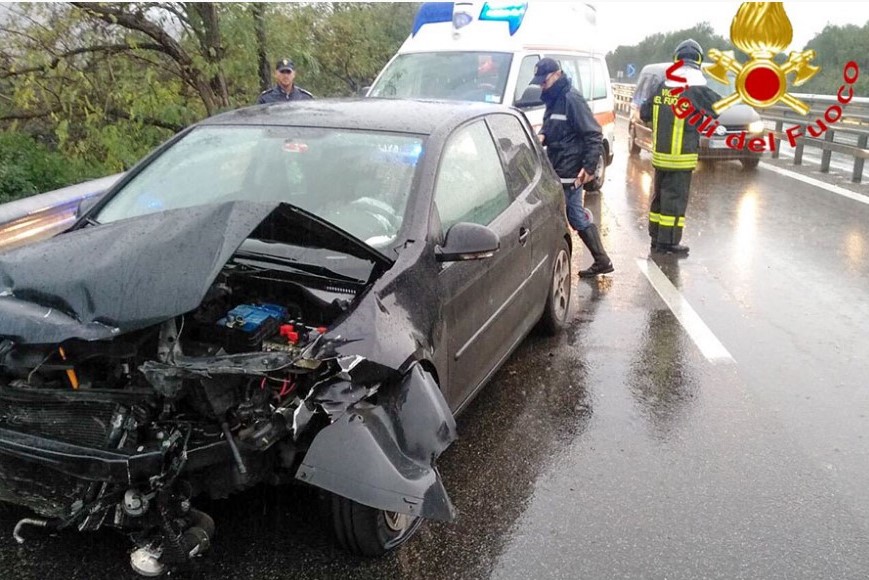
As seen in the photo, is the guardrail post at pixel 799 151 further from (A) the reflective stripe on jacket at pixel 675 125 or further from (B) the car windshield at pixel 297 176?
(B) the car windshield at pixel 297 176

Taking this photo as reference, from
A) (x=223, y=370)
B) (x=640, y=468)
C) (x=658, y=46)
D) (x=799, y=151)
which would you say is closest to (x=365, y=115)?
(x=223, y=370)

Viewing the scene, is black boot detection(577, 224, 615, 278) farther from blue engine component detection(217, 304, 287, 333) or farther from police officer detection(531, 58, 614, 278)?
blue engine component detection(217, 304, 287, 333)

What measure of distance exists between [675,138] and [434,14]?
400cm

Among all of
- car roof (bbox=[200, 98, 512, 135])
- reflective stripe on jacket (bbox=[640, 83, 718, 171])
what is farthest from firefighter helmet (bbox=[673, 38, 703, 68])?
car roof (bbox=[200, 98, 512, 135])

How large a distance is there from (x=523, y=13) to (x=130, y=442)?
26.3 feet

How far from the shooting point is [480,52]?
28.6ft

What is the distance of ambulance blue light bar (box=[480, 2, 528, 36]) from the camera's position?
8.87 m

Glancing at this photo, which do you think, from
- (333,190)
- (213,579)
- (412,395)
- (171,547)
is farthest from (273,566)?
(333,190)

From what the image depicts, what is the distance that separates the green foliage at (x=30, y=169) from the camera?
279 inches

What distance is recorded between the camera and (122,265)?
96.4 inches

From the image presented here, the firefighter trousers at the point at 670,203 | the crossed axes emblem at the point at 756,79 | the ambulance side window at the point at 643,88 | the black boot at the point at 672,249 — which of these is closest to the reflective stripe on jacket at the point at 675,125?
the firefighter trousers at the point at 670,203

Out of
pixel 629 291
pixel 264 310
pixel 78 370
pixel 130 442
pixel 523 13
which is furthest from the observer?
pixel 523 13

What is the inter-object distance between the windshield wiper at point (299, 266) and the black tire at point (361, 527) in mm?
823

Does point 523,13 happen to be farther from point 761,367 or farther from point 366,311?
point 366,311
